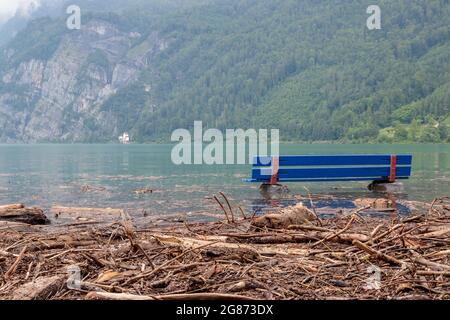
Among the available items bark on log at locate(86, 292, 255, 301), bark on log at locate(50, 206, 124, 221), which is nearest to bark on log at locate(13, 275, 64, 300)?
bark on log at locate(86, 292, 255, 301)

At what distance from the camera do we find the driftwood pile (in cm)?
479

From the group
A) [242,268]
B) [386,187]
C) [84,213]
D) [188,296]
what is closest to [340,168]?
[386,187]

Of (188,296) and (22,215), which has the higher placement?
(188,296)

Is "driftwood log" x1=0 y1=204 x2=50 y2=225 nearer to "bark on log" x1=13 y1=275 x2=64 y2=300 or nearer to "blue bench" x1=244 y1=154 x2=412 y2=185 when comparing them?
"bark on log" x1=13 y1=275 x2=64 y2=300

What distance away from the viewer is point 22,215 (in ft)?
43.3

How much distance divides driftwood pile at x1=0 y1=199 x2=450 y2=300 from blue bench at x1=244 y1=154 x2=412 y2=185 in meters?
14.2

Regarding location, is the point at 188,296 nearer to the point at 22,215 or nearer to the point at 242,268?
the point at 242,268

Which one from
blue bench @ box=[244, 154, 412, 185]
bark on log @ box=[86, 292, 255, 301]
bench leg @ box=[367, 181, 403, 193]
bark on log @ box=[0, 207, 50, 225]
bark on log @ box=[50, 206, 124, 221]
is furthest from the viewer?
bench leg @ box=[367, 181, 403, 193]

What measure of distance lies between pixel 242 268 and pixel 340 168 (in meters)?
17.5
